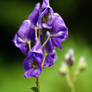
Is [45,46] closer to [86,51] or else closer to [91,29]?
[86,51]

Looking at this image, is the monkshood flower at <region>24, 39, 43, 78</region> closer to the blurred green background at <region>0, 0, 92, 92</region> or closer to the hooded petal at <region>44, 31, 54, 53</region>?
the hooded petal at <region>44, 31, 54, 53</region>

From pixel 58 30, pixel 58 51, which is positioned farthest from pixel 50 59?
pixel 58 51

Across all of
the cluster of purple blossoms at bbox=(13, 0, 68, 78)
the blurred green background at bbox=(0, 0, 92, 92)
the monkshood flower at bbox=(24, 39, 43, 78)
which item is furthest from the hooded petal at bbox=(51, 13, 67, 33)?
the blurred green background at bbox=(0, 0, 92, 92)

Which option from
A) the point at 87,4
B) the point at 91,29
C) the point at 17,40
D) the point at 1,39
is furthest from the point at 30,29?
the point at 87,4

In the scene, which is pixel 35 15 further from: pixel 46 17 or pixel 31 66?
pixel 31 66

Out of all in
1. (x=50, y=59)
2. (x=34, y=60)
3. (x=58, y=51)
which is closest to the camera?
(x=34, y=60)

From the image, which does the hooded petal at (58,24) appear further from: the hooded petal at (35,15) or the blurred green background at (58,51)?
the blurred green background at (58,51)

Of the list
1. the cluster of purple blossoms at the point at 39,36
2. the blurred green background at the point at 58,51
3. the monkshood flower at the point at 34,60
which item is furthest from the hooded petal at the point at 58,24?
the blurred green background at the point at 58,51
